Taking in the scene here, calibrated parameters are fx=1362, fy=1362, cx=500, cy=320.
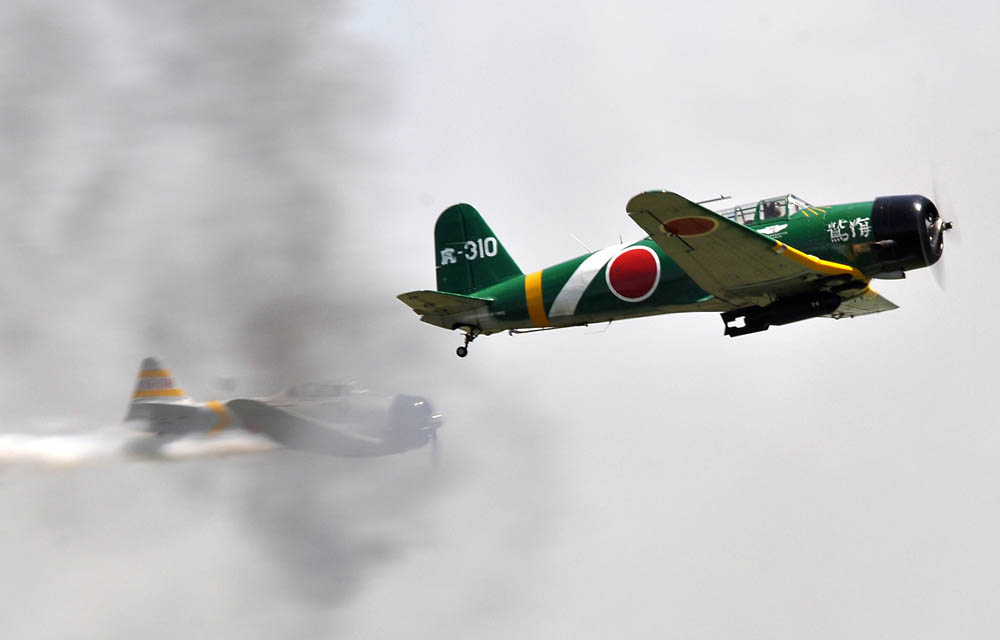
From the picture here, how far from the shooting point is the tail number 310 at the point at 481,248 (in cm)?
2355

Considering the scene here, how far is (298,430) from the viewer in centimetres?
2297

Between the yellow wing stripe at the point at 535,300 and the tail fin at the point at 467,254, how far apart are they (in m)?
1.03

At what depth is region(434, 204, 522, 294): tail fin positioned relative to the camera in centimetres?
2333

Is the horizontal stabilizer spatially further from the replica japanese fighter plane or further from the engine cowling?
the engine cowling

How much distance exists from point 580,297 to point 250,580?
8270 millimetres

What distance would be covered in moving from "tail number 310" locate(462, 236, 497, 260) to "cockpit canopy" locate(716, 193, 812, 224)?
4.84 meters

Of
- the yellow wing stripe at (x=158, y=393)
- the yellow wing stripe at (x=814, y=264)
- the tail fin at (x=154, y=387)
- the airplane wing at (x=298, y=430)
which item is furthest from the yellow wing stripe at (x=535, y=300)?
the yellow wing stripe at (x=158, y=393)

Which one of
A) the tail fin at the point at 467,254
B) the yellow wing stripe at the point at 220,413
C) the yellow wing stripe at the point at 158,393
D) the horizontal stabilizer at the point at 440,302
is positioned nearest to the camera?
the horizontal stabilizer at the point at 440,302

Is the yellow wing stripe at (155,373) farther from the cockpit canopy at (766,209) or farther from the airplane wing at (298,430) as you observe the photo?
the cockpit canopy at (766,209)

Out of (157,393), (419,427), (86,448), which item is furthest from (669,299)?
(86,448)

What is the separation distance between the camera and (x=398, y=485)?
23484 mm

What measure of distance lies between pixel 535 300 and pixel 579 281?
2.82ft

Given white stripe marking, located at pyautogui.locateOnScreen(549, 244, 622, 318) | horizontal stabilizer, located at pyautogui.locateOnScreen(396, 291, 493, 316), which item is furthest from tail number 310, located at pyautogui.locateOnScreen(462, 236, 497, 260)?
white stripe marking, located at pyautogui.locateOnScreen(549, 244, 622, 318)

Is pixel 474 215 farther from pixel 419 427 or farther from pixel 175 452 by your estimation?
pixel 175 452
